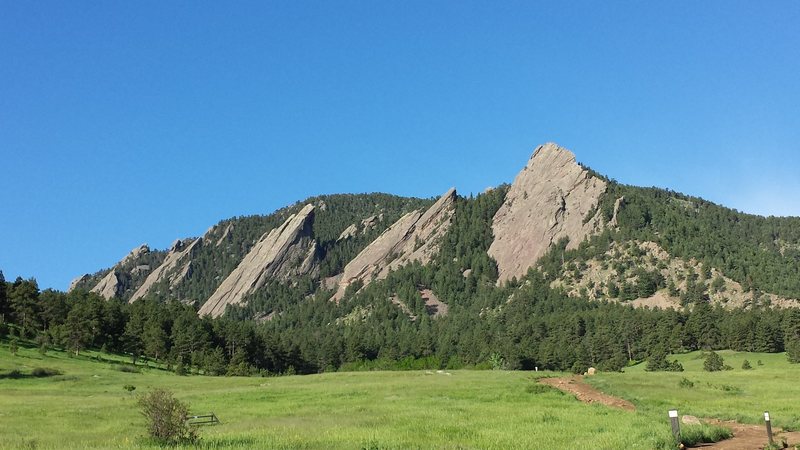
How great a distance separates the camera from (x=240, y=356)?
140m

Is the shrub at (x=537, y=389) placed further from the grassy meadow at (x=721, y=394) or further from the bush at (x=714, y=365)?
the bush at (x=714, y=365)

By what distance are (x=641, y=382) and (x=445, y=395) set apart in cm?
2292

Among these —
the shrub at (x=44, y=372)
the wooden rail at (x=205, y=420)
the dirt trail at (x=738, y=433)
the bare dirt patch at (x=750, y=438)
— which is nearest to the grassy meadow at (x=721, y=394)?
the dirt trail at (x=738, y=433)

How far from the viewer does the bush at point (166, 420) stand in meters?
29.6

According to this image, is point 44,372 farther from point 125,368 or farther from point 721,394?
point 721,394

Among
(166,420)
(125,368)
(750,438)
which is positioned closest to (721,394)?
(750,438)

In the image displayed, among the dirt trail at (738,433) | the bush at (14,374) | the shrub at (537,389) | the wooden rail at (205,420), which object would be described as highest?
the bush at (14,374)

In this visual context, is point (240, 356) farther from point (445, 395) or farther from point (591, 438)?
point (591, 438)

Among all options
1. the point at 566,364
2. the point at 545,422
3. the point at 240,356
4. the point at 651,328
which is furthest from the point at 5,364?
the point at 651,328

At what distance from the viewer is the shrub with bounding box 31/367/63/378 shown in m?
81.2

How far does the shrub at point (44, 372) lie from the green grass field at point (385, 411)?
5.72 ft

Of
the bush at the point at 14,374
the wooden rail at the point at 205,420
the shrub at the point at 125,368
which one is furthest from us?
the shrub at the point at 125,368

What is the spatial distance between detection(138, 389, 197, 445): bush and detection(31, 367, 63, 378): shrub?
199ft

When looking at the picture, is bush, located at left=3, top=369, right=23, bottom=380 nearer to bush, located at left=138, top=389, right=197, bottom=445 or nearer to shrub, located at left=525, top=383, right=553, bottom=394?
bush, located at left=138, top=389, right=197, bottom=445
